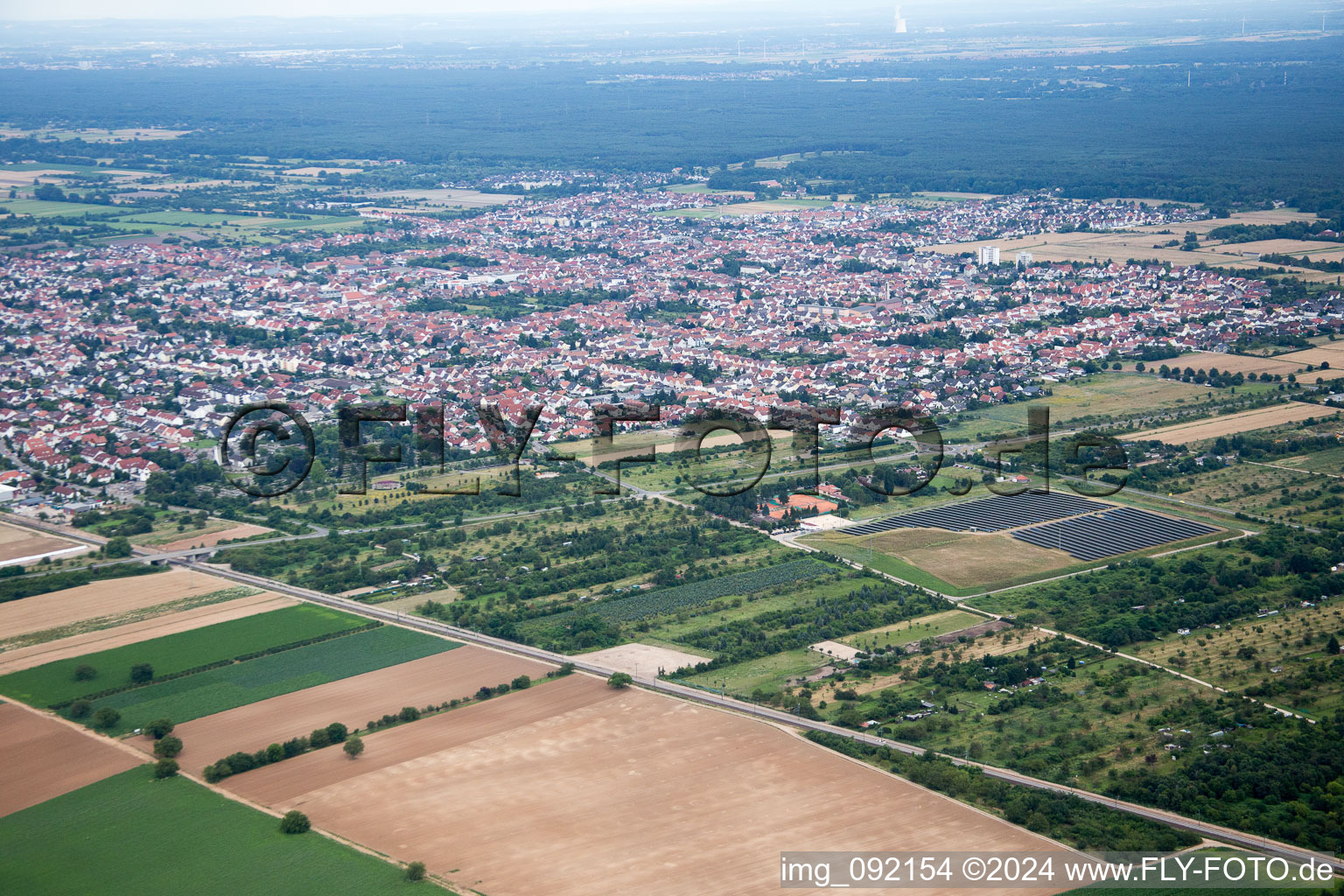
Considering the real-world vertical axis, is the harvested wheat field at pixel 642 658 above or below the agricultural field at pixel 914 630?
above

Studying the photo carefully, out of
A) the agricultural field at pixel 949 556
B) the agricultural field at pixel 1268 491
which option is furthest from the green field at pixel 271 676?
the agricultural field at pixel 1268 491

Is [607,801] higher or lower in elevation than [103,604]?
lower

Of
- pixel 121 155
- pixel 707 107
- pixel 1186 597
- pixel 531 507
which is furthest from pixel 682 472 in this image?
pixel 707 107

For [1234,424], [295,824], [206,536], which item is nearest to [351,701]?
[295,824]

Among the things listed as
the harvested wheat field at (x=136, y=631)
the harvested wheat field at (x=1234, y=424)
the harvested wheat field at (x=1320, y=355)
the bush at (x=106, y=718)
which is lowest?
the bush at (x=106, y=718)

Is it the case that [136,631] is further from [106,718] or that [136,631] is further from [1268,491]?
[1268,491]

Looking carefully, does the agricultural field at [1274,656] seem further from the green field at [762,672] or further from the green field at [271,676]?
the green field at [271,676]
